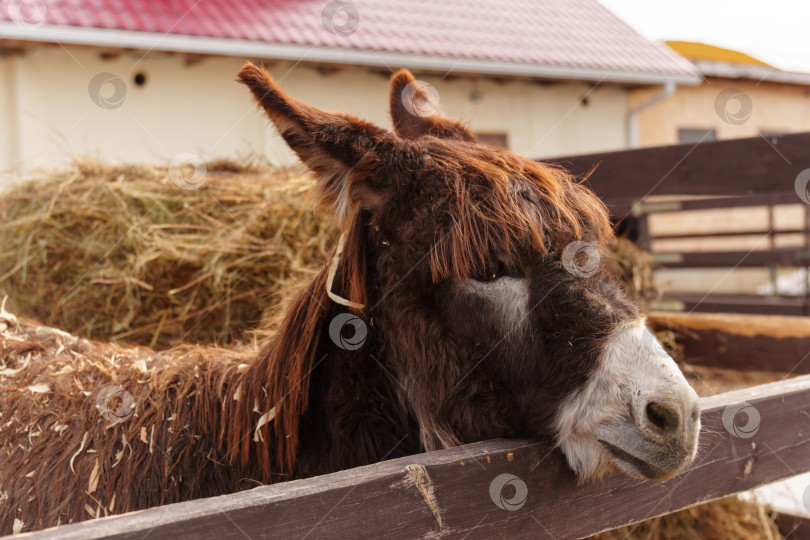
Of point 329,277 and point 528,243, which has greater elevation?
point 528,243

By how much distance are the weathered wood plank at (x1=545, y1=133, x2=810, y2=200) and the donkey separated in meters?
1.79

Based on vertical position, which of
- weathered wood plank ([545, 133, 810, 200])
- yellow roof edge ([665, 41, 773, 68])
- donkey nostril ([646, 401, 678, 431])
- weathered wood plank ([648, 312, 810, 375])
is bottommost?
weathered wood plank ([648, 312, 810, 375])

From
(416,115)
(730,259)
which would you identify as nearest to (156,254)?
(416,115)

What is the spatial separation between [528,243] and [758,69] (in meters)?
15.9

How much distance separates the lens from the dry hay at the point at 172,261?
14.3 feet

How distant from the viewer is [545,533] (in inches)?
74.5

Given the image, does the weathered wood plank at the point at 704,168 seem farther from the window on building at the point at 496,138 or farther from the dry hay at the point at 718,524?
the window on building at the point at 496,138

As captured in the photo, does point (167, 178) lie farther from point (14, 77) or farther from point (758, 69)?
point (758, 69)

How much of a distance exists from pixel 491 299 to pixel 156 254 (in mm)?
2967

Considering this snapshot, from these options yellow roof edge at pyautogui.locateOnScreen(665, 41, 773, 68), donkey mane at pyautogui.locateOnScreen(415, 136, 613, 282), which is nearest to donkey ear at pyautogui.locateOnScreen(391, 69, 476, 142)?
donkey mane at pyautogui.locateOnScreen(415, 136, 613, 282)

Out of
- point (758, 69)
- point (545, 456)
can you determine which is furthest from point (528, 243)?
point (758, 69)

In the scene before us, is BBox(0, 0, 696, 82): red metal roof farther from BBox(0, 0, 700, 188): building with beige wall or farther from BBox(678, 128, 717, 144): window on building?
BBox(678, 128, 717, 144): window on building

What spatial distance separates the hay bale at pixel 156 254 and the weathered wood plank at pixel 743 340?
2523mm

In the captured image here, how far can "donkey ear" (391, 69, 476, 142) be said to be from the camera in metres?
2.85
